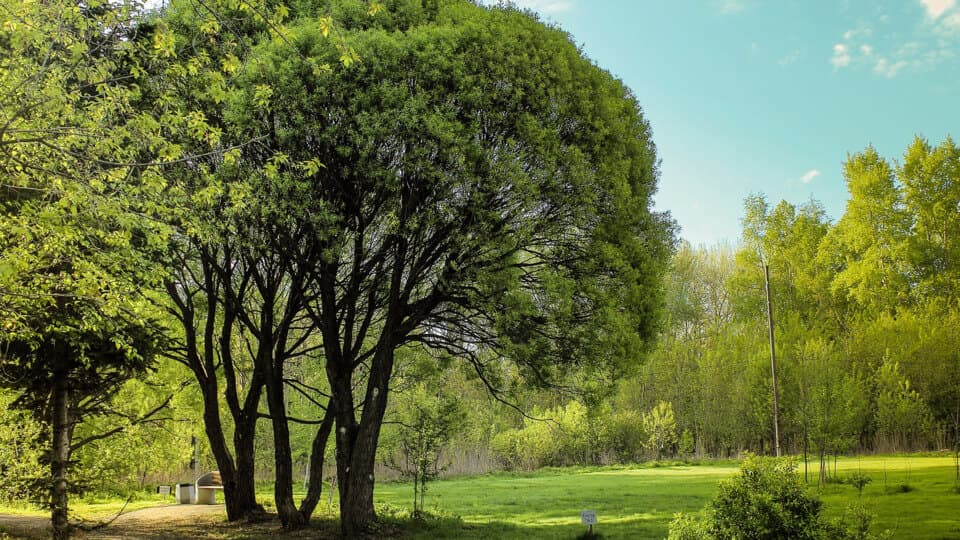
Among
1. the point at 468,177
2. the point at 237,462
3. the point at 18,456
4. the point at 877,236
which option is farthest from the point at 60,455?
the point at 877,236

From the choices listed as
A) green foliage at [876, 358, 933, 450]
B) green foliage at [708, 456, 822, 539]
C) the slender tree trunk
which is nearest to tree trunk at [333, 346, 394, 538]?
the slender tree trunk

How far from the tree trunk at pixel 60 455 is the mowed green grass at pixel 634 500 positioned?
648 centimetres

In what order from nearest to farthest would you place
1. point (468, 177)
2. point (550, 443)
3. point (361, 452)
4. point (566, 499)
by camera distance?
1. point (468, 177)
2. point (361, 452)
3. point (566, 499)
4. point (550, 443)

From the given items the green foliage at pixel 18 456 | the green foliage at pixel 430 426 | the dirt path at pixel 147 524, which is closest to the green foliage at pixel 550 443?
the dirt path at pixel 147 524

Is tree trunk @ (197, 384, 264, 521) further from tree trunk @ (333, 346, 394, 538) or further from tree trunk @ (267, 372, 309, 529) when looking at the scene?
tree trunk @ (333, 346, 394, 538)

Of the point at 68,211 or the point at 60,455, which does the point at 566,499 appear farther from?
the point at 68,211

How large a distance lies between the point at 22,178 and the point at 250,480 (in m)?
12.0

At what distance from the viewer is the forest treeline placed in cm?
2967

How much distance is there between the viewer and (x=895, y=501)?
16.2m

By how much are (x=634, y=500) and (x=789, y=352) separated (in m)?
16.4

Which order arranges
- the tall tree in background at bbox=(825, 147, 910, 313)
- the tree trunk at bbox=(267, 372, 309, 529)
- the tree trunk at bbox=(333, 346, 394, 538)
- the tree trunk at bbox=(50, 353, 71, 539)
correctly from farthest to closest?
the tall tree in background at bbox=(825, 147, 910, 313), the tree trunk at bbox=(267, 372, 309, 529), the tree trunk at bbox=(333, 346, 394, 538), the tree trunk at bbox=(50, 353, 71, 539)

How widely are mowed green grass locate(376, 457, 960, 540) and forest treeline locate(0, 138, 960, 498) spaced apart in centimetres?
255

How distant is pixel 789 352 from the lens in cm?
3228

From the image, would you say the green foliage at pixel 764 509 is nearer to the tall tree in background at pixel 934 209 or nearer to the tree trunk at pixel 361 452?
the tree trunk at pixel 361 452
